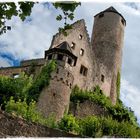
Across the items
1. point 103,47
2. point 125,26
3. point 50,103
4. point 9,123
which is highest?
point 125,26

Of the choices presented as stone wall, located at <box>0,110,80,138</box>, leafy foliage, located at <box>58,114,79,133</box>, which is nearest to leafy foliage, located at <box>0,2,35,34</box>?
stone wall, located at <box>0,110,80,138</box>

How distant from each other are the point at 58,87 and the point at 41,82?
1.33 m

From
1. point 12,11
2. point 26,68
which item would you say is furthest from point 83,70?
point 12,11

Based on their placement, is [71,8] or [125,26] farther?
[125,26]

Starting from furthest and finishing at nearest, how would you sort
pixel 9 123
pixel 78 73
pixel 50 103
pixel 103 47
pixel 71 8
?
pixel 103 47
pixel 78 73
pixel 50 103
pixel 9 123
pixel 71 8

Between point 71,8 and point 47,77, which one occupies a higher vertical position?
point 47,77

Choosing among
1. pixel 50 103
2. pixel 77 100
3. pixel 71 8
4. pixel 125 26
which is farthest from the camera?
pixel 125 26

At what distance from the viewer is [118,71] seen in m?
43.1

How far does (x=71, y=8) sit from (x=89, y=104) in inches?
1104

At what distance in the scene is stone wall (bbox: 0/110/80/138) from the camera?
509 inches

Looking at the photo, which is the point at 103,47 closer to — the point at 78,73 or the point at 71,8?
the point at 78,73

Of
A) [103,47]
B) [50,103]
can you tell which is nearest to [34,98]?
[50,103]

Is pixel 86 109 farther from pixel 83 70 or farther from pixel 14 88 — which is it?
pixel 14 88

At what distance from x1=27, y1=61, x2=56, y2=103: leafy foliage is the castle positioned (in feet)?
1.10
